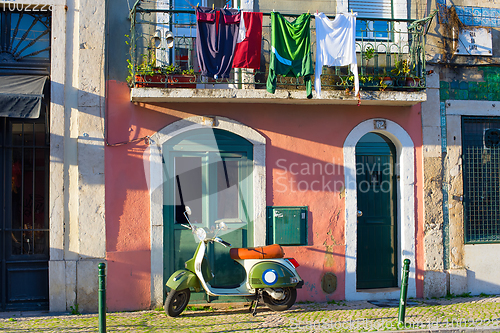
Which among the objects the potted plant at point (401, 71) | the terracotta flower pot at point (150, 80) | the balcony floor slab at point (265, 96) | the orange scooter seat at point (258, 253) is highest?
the potted plant at point (401, 71)

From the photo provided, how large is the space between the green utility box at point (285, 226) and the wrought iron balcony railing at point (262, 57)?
2003 millimetres

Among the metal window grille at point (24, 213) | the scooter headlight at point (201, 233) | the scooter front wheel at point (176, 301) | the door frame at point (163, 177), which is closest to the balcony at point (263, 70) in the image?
the door frame at point (163, 177)

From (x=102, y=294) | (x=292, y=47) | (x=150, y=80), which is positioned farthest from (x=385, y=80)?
(x=102, y=294)

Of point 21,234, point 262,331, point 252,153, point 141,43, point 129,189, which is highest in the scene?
point 141,43

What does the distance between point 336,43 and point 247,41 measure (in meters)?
1.37

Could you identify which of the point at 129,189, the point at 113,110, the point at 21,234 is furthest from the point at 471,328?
the point at 21,234

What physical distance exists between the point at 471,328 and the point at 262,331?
8.72ft

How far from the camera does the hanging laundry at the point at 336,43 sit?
6363mm

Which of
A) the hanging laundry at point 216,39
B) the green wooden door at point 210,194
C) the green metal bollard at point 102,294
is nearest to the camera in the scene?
the green metal bollard at point 102,294

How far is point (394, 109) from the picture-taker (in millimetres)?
7168

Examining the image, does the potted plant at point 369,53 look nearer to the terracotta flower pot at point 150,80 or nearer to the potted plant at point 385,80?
the potted plant at point 385,80

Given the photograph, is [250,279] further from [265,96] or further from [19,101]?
[19,101]

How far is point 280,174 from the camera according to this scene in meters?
6.85

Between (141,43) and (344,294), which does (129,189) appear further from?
(344,294)
